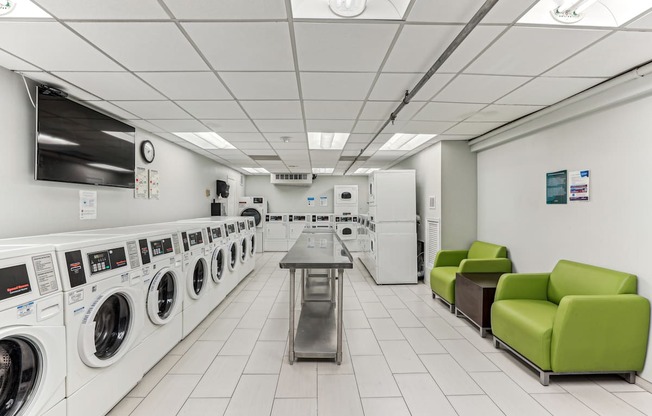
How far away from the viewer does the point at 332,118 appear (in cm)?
370

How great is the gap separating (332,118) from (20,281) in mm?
3177

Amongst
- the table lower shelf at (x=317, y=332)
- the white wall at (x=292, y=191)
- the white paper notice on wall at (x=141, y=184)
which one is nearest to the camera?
the table lower shelf at (x=317, y=332)

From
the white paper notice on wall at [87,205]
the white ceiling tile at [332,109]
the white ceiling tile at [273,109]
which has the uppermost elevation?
the white ceiling tile at [273,109]

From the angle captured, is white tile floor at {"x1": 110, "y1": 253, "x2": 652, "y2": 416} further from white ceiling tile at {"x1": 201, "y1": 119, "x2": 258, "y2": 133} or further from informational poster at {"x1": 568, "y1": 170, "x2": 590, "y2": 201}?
white ceiling tile at {"x1": 201, "y1": 119, "x2": 258, "y2": 133}

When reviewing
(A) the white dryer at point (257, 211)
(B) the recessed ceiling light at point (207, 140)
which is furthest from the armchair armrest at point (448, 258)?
(A) the white dryer at point (257, 211)

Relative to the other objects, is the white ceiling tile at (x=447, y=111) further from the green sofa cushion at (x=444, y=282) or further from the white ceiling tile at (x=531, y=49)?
the green sofa cushion at (x=444, y=282)

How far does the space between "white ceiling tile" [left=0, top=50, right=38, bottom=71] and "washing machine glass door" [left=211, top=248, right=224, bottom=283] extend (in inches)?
102

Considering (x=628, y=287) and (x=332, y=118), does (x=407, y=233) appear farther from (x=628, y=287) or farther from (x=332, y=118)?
(x=628, y=287)

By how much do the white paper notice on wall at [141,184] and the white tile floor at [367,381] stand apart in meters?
2.06

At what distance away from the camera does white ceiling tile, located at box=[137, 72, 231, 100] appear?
8.23 feet

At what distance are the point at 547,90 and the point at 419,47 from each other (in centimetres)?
168

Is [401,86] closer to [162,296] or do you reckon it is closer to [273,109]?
[273,109]

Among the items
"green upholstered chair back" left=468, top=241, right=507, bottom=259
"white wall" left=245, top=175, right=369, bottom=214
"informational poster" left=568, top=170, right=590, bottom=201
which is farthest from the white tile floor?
"white wall" left=245, top=175, right=369, bottom=214

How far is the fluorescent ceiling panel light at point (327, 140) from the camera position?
15.6 feet
